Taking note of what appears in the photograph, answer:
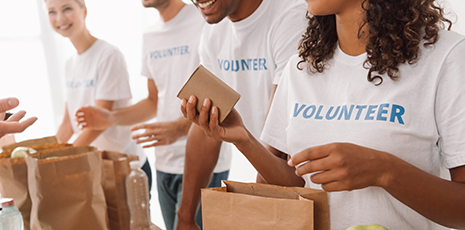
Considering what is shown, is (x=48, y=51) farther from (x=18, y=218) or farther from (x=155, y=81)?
(x=18, y=218)

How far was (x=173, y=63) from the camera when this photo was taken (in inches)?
76.8

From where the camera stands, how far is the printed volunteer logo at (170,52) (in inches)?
75.9

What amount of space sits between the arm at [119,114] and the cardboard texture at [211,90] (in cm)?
107

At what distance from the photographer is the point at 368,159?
2.43ft

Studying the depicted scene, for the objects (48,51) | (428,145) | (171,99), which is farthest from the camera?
(48,51)

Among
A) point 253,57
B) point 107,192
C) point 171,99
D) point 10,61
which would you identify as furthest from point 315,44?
point 10,61

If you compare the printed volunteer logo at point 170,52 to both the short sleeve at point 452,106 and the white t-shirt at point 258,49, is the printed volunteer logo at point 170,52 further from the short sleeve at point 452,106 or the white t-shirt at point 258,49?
the short sleeve at point 452,106

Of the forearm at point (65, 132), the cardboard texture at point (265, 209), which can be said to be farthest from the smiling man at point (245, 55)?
the forearm at point (65, 132)

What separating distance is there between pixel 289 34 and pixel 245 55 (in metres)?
0.19

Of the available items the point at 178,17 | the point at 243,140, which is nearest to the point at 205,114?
the point at 243,140

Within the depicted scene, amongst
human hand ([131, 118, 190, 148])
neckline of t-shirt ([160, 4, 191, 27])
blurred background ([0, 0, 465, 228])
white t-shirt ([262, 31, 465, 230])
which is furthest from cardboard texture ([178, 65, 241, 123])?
blurred background ([0, 0, 465, 228])

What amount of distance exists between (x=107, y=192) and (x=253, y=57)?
2.24ft

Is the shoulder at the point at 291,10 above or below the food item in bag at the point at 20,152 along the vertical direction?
above

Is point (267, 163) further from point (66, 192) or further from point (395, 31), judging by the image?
point (66, 192)
